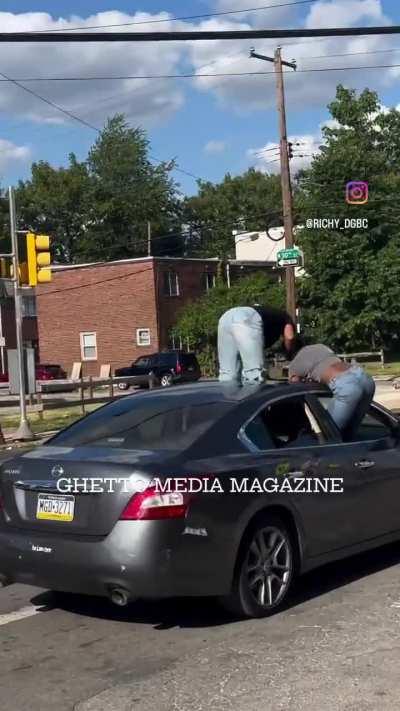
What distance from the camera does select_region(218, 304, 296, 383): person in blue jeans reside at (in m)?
8.88

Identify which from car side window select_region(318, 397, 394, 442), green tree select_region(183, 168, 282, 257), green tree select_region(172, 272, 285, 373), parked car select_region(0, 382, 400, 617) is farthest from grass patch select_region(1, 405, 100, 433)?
green tree select_region(183, 168, 282, 257)

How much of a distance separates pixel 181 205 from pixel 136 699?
282 ft

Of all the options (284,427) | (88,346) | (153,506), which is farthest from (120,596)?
(88,346)

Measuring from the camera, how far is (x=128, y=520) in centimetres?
509

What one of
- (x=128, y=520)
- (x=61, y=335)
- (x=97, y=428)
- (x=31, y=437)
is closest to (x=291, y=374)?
(x=97, y=428)

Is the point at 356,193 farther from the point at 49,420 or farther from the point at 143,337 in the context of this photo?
the point at 49,420

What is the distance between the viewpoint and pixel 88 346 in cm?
5116

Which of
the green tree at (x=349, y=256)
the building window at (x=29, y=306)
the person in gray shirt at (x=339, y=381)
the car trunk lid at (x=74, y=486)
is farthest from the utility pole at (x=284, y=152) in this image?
the building window at (x=29, y=306)

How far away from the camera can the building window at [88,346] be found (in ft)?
166

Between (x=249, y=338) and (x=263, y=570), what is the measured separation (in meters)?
3.66

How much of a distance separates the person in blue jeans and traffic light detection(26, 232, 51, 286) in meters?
9.61

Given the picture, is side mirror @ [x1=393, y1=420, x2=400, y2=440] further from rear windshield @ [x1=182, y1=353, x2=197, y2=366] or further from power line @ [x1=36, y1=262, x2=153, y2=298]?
power line @ [x1=36, y1=262, x2=153, y2=298]

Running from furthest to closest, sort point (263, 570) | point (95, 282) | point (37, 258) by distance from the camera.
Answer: point (95, 282), point (37, 258), point (263, 570)

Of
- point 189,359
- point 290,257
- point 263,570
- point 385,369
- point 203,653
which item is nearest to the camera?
point 203,653
